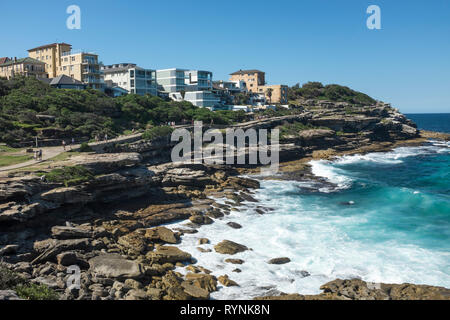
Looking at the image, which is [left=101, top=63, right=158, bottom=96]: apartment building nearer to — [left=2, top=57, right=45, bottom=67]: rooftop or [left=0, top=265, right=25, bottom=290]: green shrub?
[left=2, top=57, right=45, bottom=67]: rooftop

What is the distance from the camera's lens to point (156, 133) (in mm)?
46688

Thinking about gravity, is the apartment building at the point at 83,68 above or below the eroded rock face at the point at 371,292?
above

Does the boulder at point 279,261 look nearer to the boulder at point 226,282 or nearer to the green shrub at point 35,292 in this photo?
the boulder at point 226,282

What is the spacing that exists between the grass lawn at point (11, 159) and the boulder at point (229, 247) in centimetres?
1952

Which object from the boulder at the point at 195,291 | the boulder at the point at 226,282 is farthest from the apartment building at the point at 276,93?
the boulder at the point at 195,291

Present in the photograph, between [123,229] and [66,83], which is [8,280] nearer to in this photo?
[123,229]

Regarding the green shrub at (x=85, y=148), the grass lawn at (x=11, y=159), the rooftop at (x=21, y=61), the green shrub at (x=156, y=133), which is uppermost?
the rooftop at (x=21, y=61)

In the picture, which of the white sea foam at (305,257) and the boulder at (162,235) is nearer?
the white sea foam at (305,257)

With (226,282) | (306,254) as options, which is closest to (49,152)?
(226,282)

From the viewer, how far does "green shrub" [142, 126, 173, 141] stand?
45366 mm

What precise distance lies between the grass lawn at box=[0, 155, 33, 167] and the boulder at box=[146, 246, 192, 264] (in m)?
16.0

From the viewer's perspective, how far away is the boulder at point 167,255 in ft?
74.1

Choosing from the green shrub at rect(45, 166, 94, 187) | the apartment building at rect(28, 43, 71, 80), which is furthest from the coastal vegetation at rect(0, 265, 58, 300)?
the apartment building at rect(28, 43, 71, 80)

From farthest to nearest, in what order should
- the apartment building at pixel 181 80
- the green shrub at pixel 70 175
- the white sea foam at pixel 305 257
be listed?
1. the apartment building at pixel 181 80
2. the green shrub at pixel 70 175
3. the white sea foam at pixel 305 257
